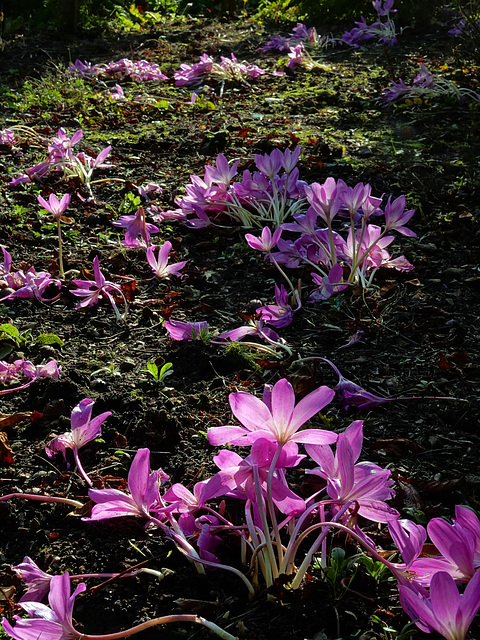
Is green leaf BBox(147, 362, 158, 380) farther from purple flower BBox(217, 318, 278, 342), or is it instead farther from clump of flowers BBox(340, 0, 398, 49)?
clump of flowers BBox(340, 0, 398, 49)

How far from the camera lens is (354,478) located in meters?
1.29

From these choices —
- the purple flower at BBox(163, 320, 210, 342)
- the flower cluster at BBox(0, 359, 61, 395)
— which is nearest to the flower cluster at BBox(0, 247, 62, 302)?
the flower cluster at BBox(0, 359, 61, 395)

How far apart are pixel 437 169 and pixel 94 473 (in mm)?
2855

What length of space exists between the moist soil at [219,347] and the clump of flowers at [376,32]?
1.75 m

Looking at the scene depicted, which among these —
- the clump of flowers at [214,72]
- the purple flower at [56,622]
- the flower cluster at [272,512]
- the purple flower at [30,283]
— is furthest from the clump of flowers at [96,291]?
the clump of flowers at [214,72]

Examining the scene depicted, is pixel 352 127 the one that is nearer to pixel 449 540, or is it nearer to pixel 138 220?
pixel 138 220

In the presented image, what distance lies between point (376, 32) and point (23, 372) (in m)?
6.05

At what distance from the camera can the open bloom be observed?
1.22m

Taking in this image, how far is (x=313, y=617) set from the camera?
1276 millimetres

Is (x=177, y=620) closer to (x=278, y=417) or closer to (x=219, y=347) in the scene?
(x=278, y=417)

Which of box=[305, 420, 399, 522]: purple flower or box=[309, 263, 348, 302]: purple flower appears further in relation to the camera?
box=[309, 263, 348, 302]: purple flower

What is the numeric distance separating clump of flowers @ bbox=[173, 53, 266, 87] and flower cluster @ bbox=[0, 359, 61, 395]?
4484 millimetres

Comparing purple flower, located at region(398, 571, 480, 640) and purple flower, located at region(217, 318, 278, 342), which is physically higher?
purple flower, located at region(398, 571, 480, 640)

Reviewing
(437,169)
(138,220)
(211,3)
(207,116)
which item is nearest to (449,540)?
(138,220)
